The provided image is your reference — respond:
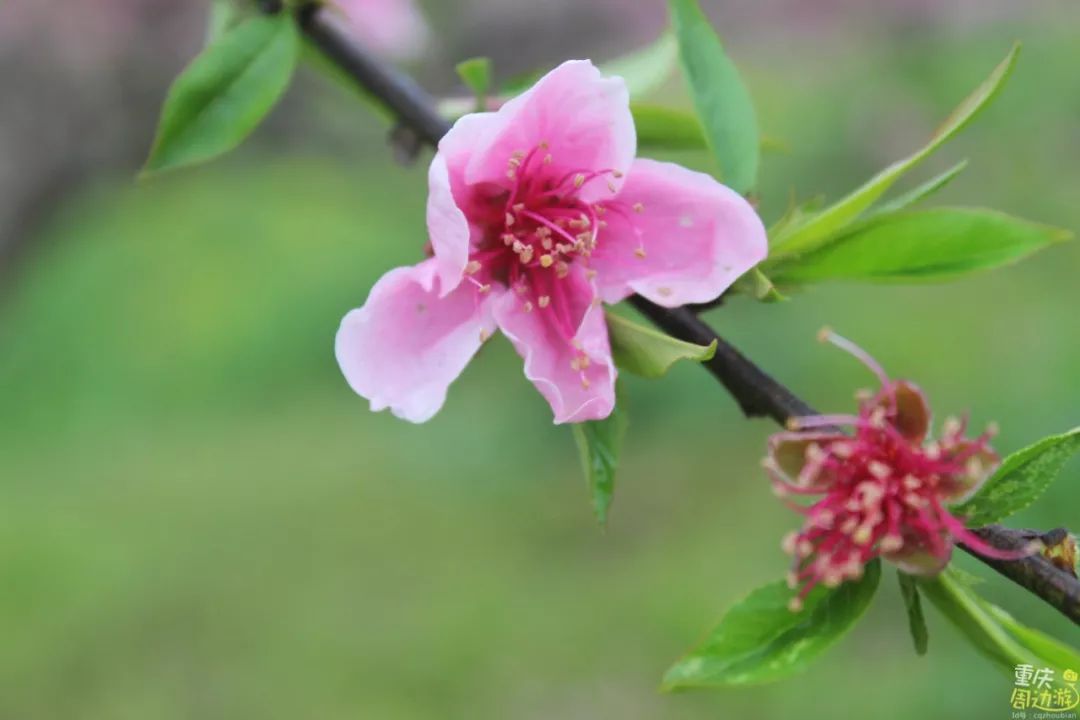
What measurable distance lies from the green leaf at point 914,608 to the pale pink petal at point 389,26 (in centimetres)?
102

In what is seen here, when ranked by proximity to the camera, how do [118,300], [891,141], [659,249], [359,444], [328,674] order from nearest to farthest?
[659,249]
[328,674]
[359,444]
[118,300]
[891,141]

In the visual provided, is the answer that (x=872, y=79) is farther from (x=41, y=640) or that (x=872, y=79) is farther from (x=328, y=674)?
(x=41, y=640)

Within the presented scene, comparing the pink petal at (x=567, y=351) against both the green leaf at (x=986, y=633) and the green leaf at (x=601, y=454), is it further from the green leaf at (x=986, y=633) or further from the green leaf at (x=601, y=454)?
the green leaf at (x=986, y=633)

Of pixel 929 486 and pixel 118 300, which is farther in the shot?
pixel 118 300

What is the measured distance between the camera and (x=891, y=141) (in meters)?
3.57

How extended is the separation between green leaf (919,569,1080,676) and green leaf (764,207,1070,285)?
0.57 feet

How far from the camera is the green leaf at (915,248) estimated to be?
60 cm

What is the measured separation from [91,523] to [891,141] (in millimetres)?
2716

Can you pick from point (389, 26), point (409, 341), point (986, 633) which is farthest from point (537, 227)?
point (389, 26)

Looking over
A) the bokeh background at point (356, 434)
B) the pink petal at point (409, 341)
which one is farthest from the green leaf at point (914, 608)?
the bokeh background at point (356, 434)

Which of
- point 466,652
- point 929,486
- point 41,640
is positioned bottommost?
point 466,652

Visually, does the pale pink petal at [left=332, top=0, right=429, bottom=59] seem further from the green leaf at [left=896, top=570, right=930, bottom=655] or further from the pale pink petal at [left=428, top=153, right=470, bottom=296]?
the green leaf at [left=896, top=570, right=930, bottom=655]

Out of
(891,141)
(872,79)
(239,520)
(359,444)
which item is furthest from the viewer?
(872,79)

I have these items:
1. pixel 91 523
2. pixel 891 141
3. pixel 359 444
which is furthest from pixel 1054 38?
pixel 91 523
